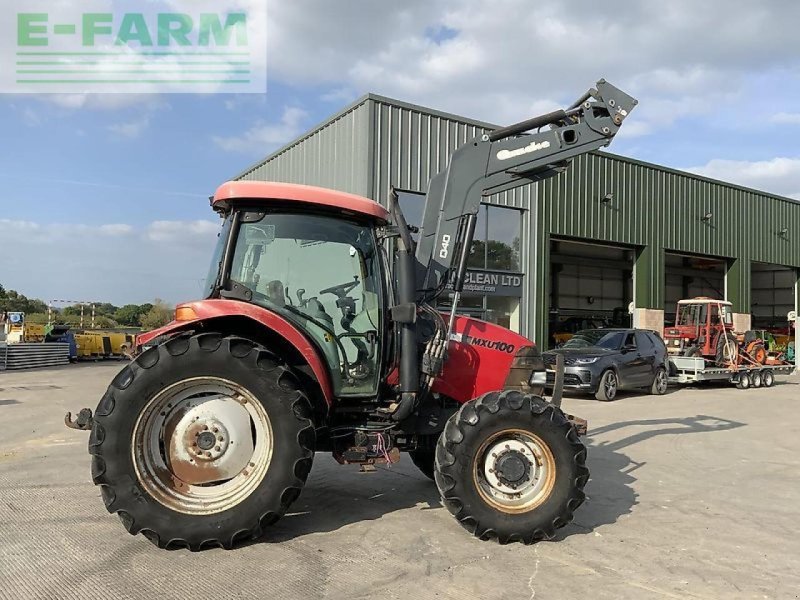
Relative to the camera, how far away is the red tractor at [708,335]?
61.0 feet

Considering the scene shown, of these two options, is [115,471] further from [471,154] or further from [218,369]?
[471,154]

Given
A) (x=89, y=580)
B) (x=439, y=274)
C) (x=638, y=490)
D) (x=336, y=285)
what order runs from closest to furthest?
1. (x=89, y=580)
2. (x=336, y=285)
3. (x=439, y=274)
4. (x=638, y=490)

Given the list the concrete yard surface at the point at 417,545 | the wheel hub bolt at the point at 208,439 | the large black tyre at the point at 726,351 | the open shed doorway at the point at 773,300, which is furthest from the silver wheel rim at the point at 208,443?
the open shed doorway at the point at 773,300

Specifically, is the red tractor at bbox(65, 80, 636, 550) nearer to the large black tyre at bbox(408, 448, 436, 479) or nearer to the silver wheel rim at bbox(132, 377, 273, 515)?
the silver wheel rim at bbox(132, 377, 273, 515)

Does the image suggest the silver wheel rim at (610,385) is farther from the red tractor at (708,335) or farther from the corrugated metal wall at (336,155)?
the corrugated metal wall at (336,155)

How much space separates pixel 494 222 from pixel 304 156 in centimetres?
606

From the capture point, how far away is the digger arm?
565 centimetres

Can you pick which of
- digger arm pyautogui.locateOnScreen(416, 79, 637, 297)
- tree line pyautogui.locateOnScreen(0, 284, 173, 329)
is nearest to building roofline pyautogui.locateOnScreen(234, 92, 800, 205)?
digger arm pyautogui.locateOnScreen(416, 79, 637, 297)

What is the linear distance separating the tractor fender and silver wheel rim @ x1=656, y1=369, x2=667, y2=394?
13.7m

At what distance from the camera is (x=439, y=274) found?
5715 millimetres

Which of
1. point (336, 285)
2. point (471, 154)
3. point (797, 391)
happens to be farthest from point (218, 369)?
Answer: point (797, 391)

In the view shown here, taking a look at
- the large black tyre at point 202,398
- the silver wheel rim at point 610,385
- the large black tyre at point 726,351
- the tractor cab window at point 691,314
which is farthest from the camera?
the tractor cab window at point 691,314

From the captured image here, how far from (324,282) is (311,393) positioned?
862 mm

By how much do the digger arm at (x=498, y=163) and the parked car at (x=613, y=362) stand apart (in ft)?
28.5
